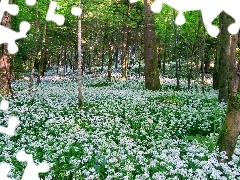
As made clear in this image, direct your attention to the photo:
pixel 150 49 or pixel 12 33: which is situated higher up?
pixel 150 49

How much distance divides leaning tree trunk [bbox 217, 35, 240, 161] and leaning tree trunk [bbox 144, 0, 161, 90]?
12.8 m

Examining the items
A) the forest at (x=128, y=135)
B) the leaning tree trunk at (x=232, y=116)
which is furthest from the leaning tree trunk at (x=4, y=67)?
the leaning tree trunk at (x=232, y=116)

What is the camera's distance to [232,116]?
23.2 feet

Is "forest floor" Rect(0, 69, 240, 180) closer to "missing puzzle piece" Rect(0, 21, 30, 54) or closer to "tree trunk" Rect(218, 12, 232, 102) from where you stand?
"tree trunk" Rect(218, 12, 232, 102)

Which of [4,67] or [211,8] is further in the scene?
[4,67]

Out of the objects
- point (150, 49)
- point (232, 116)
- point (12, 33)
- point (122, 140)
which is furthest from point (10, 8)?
point (150, 49)

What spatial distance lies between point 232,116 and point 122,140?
351 cm

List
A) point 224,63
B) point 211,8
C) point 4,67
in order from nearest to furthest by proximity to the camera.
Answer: point 211,8 → point 4,67 → point 224,63

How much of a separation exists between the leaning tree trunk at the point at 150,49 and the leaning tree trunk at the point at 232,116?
42.1 ft

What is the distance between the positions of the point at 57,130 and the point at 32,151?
7.55 ft

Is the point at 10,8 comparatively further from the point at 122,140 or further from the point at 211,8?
the point at 122,140

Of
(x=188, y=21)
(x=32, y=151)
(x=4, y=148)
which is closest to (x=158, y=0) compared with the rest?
(x=32, y=151)

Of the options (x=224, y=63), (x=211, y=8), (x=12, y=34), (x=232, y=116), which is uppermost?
(x=211, y=8)

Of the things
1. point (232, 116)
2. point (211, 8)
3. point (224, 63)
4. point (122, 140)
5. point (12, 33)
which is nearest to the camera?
point (211, 8)
